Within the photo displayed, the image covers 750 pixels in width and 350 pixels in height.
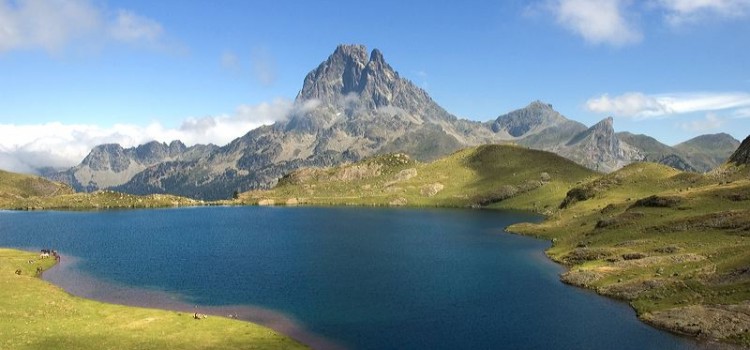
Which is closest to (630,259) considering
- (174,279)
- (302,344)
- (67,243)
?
(302,344)

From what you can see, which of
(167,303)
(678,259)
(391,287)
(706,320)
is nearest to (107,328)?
(167,303)

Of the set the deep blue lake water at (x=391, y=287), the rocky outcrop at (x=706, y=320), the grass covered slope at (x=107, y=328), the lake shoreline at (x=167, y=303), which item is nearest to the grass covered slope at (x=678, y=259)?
the rocky outcrop at (x=706, y=320)

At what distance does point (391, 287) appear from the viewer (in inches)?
4409

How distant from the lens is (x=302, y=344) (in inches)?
A: 2955

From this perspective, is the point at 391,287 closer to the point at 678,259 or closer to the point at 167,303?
the point at 167,303

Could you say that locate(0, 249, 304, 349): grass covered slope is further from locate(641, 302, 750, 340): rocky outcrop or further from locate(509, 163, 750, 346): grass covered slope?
locate(509, 163, 750, 346): grass covered slope

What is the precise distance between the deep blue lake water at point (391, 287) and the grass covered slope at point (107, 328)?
33.4ft

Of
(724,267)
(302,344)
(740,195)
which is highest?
(740,195)

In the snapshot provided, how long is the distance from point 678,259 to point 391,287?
192ft

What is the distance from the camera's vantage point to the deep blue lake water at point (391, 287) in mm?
80000

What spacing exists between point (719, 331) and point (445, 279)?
5604 cm

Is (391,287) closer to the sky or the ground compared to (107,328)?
closer to the ground

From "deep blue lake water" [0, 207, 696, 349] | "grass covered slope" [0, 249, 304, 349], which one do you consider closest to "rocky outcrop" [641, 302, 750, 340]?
"deep blue lake water" [0, 207, 696, 349]

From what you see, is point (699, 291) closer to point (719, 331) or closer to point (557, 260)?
point (719, 331)
